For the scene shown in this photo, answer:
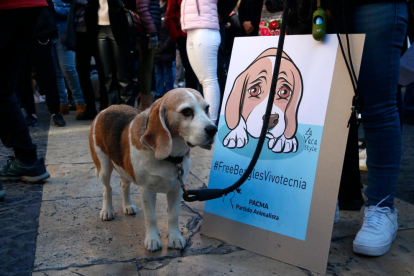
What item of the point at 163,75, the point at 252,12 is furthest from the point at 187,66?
the point at 163,75

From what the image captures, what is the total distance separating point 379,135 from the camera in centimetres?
198

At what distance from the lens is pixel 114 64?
5.00 metres

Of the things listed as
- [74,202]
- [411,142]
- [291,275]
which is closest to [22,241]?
[74,202]

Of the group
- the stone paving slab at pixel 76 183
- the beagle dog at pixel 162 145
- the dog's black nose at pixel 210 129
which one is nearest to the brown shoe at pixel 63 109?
the stone paving slab at pixel 76 183

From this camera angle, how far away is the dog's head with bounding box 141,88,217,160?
1.85 m

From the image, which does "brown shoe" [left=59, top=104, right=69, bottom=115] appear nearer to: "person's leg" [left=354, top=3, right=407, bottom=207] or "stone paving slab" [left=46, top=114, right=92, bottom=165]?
"stone paving slab" [left=46, top=114, right=92, bottom=165]

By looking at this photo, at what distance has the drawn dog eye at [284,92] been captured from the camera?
203 centimetres

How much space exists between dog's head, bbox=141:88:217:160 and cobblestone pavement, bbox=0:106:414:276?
0.61m

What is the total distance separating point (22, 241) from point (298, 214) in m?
1.62

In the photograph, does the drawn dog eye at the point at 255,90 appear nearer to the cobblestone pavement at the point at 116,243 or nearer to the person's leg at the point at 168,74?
the cobblestone pavement at the point at 116,243

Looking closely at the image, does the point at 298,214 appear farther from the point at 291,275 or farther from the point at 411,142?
the point at 411,142

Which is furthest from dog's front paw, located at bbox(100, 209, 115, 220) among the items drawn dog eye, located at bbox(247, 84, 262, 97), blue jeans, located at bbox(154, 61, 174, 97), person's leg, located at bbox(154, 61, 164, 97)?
blue jeans, located at bbox(154, 61, 174, 97)

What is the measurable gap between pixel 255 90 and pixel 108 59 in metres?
3.30

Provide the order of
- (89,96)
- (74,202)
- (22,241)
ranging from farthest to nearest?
(89,96) → (74,202) → (22,241)
